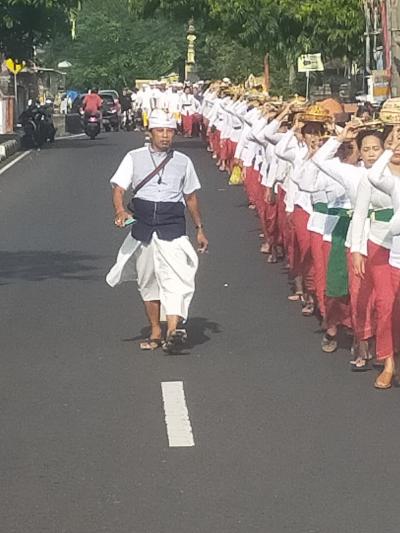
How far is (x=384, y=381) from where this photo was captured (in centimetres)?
960

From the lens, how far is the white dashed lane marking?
826 cm

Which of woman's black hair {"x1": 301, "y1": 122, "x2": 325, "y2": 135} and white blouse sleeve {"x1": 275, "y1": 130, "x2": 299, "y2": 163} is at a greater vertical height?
woman's black hair {"x1": 301, "y1": 122, "x2": 325, "y2": 135}

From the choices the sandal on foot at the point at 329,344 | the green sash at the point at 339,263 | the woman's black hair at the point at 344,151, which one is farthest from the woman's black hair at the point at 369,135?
the sandal on foot at the point at 329,344

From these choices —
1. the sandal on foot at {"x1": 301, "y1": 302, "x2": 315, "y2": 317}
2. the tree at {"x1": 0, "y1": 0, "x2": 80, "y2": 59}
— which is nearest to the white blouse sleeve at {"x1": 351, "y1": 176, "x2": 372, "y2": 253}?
the sandal on foot at {"x1": 301, "y1": 302, "x2": 315, "y2": 317}

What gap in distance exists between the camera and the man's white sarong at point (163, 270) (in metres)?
10.8

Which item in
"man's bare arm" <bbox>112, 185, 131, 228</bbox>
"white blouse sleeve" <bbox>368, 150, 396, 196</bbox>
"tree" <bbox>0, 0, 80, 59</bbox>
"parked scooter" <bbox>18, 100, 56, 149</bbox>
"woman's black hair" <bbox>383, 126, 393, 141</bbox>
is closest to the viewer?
"white blouse sleeve" <bbox>368, 150, 396, 196</bbox>

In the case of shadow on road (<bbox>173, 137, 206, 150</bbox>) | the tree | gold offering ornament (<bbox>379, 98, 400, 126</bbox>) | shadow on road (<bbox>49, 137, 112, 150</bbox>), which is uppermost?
the tree

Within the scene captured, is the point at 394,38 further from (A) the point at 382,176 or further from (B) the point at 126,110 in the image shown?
(B) the point at 126,110

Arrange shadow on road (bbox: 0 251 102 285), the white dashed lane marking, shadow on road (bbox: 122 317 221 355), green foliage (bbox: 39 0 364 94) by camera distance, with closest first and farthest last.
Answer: the white dashed lane marking
shadow on road (bbox: 122 317 221 355)
shadow on road (bbox: 0 251 102 285)
green foliage (bbox: 39 0 364 94)

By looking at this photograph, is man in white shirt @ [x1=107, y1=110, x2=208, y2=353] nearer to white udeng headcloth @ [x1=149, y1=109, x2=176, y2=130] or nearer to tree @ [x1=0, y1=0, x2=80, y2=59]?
white udeng headcloth @ [x1=149, y1=109, x2=176, y2=130]

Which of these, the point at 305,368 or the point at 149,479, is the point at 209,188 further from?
the point at 149,479

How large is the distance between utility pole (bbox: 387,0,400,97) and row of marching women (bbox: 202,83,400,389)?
31.2 ft

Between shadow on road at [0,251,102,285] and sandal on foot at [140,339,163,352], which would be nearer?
sandal on foot at [140,339,163,352]

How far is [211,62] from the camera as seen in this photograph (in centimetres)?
6656
